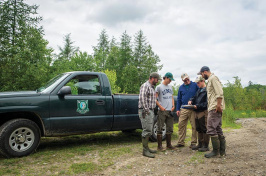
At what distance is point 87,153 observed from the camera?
16.9ft

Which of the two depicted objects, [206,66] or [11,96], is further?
[206,66]

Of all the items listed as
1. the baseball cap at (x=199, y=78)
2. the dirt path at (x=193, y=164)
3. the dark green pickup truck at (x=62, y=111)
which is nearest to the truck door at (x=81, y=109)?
the dark green pickup truck at (x=62, y=111)

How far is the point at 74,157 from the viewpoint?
4816 mm

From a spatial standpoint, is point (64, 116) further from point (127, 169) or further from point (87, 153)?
point (127, 169)

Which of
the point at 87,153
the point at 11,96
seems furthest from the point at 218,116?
the point at 11,96

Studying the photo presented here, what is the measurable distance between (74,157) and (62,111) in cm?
109

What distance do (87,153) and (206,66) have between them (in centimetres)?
350

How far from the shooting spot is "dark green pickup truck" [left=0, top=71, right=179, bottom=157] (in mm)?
4531

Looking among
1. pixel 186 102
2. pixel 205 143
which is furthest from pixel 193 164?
pixel 186 102

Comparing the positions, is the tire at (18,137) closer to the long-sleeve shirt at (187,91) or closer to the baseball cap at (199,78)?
the long-sleeve shirt at (187,91)

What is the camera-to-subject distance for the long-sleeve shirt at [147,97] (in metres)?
4.81

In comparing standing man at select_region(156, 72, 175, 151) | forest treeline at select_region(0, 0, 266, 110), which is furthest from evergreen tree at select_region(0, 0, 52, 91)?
standing man at select_region(156, 72, 175, 151)

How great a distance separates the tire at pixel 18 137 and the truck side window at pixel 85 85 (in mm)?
1268

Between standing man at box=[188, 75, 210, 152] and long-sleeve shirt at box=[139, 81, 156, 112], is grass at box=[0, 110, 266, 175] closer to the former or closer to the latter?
standing man at box=[188, 75, 210, 152]
